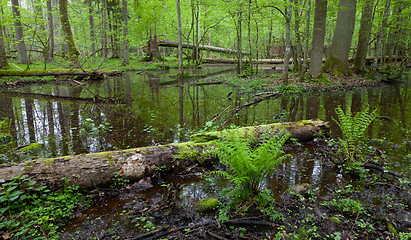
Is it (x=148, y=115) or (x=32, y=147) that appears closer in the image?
(x=32, y=147)

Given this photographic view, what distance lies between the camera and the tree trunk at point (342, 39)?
13.4 metres

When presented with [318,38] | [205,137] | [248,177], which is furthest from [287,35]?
[248,177]

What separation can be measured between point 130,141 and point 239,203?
138 inches

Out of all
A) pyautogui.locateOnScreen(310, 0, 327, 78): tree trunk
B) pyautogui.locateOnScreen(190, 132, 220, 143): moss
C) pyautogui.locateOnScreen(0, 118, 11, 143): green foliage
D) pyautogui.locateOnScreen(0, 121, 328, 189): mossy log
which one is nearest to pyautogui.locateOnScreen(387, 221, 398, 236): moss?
pyautogui.locateOnScreen(0, 121, 328, 189): mossy log

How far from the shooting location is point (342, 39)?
45.7 ft

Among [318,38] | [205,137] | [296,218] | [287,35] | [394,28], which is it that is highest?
[394,28]

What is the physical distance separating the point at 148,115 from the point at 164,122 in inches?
42.6

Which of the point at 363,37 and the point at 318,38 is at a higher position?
the point at 363,37

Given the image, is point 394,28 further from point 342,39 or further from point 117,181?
point 117,181

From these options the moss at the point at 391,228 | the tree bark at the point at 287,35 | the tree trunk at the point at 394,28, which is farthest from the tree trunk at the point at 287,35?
the moss at the point at 391,228

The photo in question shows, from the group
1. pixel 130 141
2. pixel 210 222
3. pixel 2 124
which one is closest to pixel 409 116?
pixel 210 222

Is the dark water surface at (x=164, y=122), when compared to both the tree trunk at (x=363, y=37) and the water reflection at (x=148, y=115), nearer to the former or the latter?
the water reflection at (x=148, y=115)

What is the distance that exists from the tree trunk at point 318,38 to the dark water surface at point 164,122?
7.42 ft

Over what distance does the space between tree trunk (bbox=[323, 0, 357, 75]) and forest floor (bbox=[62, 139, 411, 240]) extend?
44.1ft
